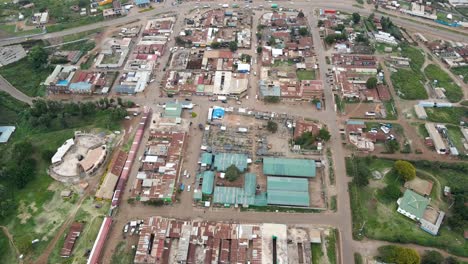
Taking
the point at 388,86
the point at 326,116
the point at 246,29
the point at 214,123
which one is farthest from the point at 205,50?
the point at 388,86

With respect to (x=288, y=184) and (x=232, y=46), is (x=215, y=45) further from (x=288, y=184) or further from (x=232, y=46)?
(x=288, y=184)

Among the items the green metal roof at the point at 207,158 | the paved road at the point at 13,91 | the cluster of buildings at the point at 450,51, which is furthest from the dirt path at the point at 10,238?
the cluster of buildings at the point at 450,51

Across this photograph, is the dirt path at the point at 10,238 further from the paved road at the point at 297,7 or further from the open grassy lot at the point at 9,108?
the paved road at the point at 297,7

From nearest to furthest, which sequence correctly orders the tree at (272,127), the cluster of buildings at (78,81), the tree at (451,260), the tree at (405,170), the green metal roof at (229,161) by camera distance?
1. the tree at (451,260)
2. the tree at (405,170)
3. the green metal roof at (229,161)
4. the tree at (272,127)
5. the cluster of buildings at (78,81)

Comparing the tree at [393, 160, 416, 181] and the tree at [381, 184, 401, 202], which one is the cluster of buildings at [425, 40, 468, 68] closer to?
the tree at [393, 160, 416, 181]

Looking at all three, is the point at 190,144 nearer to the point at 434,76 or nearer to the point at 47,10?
the point at 434,76

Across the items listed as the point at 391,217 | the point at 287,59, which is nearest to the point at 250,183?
the point at 391,217
